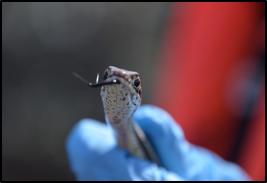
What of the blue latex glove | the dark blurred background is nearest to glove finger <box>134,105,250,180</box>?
the blue latex glove

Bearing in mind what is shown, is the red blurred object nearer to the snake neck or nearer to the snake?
the snake neck

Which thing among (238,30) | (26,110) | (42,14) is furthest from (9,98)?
(238,30)

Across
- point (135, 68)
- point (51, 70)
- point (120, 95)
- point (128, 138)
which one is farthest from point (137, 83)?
point (135, 68)

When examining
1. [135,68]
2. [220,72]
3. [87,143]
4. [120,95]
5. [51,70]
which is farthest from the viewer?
[135,68]

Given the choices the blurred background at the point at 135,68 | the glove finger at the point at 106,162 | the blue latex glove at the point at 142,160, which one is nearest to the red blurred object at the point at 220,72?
the blurred background at the point at 135,68

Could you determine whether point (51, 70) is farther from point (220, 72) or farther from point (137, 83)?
point (137, 83)

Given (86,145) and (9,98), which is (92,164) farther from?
(9,98)

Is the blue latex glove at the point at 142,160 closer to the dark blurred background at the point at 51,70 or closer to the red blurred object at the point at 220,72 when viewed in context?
the red blurred object at the point at 220,72
